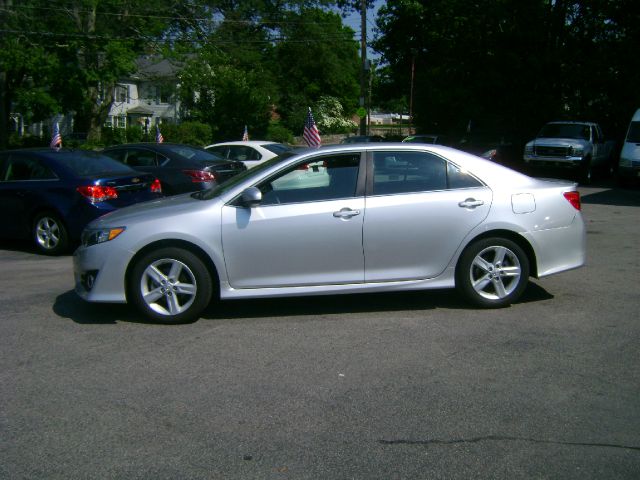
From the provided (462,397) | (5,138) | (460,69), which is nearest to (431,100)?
(460,69)

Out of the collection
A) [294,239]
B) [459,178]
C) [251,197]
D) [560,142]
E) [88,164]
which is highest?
[560,142]

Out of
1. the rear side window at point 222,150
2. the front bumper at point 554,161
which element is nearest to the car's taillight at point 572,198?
the rear side window at point 222,150

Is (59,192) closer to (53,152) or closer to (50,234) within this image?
(50,234)

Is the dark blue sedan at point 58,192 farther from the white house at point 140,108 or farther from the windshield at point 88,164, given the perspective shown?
the white house at point 140,108

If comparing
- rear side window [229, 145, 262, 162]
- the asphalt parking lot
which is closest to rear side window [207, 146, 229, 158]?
rear side window [229, 145, 262, 162]

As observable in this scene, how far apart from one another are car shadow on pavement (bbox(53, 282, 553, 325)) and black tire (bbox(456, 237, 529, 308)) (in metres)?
0.23

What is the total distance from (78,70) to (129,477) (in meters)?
33.2

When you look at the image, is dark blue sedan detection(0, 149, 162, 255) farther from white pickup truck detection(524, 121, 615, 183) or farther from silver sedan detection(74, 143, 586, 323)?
white pickup truck detection(524, 121, 615, 183)

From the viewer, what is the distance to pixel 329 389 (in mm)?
4668

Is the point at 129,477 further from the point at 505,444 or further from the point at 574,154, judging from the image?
the point at 574,154

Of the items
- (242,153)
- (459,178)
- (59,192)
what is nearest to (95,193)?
(59,192)

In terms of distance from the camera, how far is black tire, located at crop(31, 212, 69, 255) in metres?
10.1

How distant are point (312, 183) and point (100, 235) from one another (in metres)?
1.95

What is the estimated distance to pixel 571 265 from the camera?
22.1 feet
